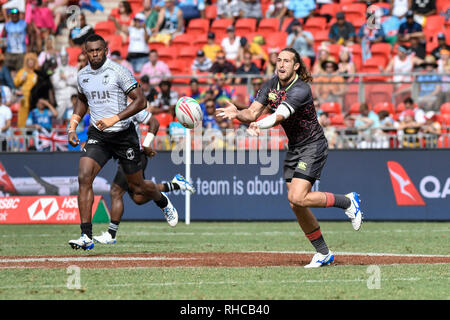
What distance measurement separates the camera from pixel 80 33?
25328 mm

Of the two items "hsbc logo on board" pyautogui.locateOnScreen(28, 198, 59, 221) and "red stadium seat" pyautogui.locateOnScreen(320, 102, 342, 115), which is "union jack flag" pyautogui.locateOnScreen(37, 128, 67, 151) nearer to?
"hsbc logo on board" pyautogui.locateOnScreen(28, 198, 59, 221)

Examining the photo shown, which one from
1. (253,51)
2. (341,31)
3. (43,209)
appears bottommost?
(43,209)

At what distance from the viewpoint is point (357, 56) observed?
23031mm

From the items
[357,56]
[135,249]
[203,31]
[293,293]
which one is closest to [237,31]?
[203,31]

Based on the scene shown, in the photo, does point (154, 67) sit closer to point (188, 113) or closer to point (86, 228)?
point (188, 113)

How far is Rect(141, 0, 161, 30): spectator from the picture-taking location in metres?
25.5

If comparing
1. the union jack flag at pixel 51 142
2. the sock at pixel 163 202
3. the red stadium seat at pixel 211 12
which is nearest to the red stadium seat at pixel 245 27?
the red stadium seat at pixel 211 12

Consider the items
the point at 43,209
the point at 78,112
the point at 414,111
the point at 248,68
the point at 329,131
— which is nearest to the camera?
the point at 78,112

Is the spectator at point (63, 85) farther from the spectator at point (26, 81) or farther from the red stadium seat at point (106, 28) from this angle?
the red stadium seat at point (106, 28)

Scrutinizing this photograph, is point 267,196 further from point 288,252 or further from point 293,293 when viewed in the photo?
point 293,293

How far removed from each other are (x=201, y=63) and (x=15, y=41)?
210 inches

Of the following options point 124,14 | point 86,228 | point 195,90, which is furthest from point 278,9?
point 86,228

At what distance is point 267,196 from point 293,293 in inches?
455
